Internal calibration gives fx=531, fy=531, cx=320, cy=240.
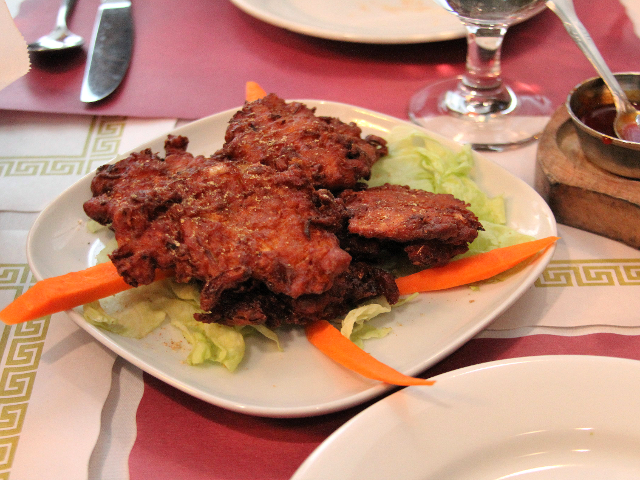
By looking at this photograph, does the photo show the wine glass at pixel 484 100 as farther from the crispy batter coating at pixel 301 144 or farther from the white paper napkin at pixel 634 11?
the white paper napkin at pixel 634 11

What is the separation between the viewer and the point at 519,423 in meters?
1.62

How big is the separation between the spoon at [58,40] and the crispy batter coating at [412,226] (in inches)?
122

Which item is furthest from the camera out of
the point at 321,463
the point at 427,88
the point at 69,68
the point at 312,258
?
the point at 69,68

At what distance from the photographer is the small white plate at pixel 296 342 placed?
183cm

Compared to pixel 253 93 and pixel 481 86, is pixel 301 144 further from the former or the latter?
pixel 481 86

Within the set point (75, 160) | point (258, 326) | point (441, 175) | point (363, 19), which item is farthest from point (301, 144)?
point (363, 19)

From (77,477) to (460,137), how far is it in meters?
2.76

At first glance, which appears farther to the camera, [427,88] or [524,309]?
[427,88]

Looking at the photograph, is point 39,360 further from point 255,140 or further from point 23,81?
point 23,81

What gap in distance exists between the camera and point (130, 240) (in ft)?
6.69

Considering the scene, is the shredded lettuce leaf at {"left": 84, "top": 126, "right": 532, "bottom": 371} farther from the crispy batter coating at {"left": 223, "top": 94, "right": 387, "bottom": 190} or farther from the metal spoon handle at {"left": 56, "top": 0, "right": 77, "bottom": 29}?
the metal spoon handle at {"left": 56, "top": 0, "right": 77, "bottom": 29}

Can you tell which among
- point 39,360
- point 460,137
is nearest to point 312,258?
point 39,360

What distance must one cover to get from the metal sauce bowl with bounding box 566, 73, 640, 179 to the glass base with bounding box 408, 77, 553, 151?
54 centimetres

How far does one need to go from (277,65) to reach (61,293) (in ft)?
8.83
